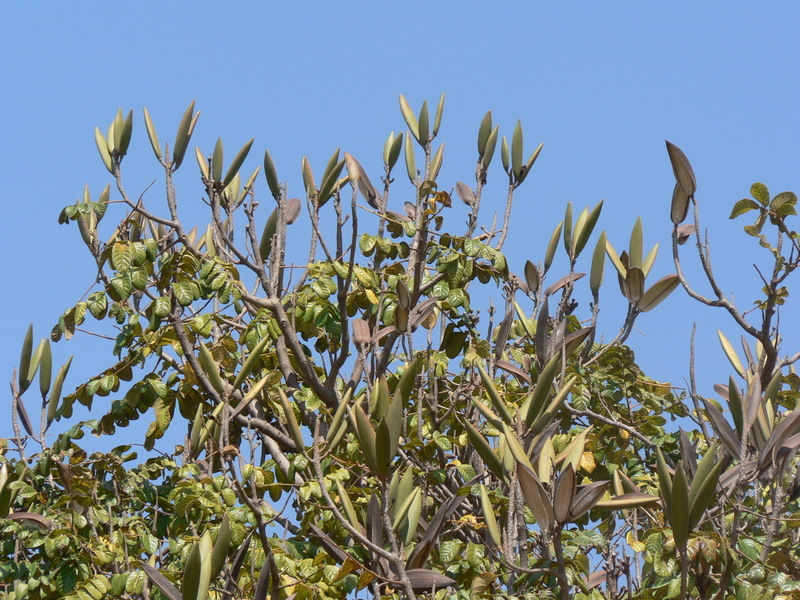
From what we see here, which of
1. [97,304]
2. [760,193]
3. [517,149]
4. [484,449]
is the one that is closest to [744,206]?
[760,193]

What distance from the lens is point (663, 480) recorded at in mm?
2965

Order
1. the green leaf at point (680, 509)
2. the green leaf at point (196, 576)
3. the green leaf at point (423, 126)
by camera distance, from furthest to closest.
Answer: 1. the green leaf at point (423, 126)
2. the green leaf at point (196, 576)
3. the green leaf at point (680, 509)

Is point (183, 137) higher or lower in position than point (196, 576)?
higher

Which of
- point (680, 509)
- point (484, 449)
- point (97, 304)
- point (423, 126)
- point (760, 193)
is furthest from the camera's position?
point (423, 126)

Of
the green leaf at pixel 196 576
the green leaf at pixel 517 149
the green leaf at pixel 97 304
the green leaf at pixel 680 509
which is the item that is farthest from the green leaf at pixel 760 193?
the green leaf at pixel 97 304

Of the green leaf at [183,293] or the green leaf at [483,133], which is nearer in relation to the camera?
the green leaf at [183,293]

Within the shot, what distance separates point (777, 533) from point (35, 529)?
9.36 feet

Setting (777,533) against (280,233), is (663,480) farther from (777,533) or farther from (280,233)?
(280,233)

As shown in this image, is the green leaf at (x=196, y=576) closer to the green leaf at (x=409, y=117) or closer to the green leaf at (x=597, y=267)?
the green leaf at (x=597, y=267)

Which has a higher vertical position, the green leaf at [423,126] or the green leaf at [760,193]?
the green leaf at [423,126]

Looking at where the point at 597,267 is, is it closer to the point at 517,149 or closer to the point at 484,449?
the point at 517,149

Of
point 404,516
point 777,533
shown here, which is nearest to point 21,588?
point 404,516

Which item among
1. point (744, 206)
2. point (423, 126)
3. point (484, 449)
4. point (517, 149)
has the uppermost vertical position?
point (423, 126)

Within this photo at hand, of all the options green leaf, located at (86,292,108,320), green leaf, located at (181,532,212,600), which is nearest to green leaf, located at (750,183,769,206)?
green leaf, located at (181,532,212,600)
